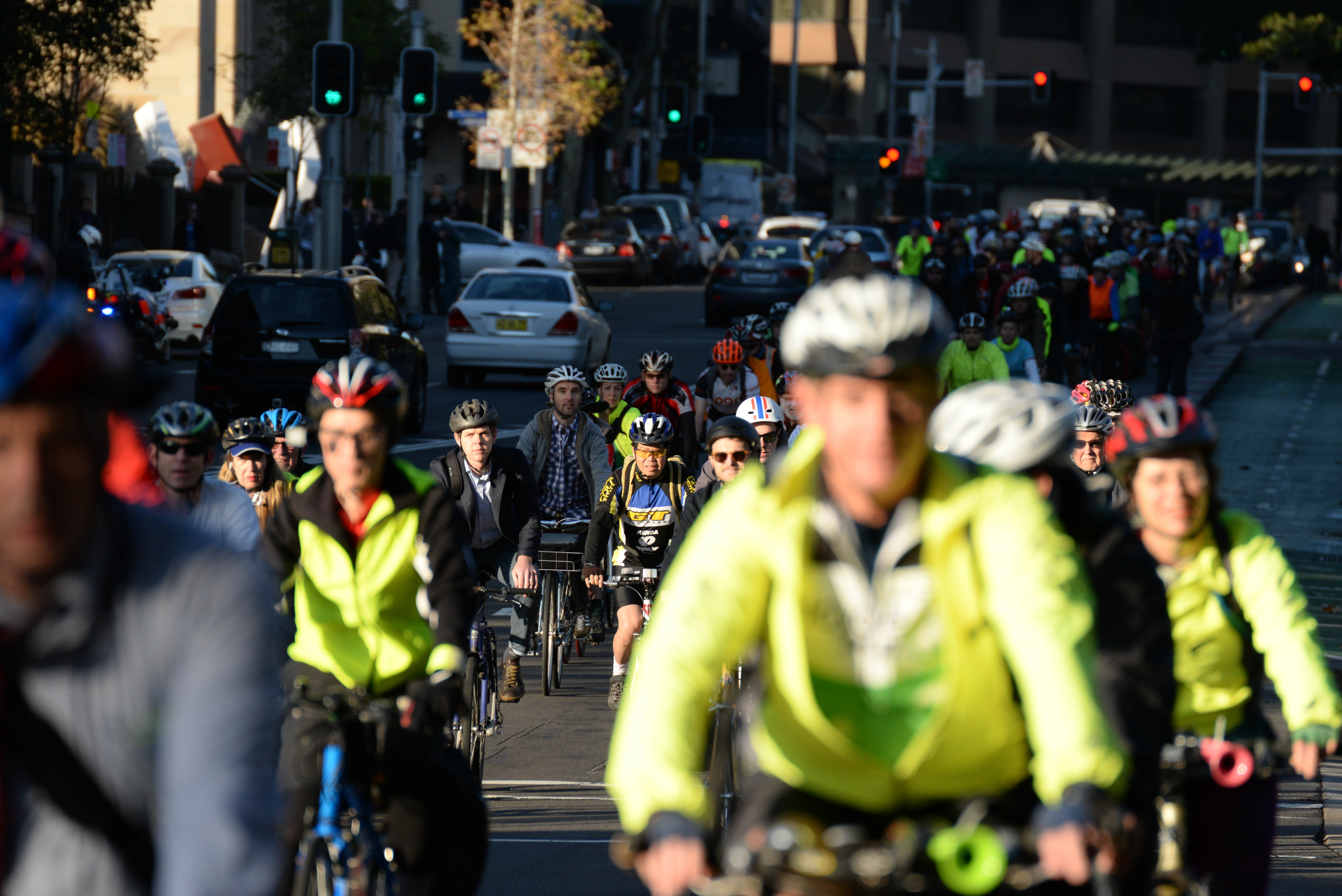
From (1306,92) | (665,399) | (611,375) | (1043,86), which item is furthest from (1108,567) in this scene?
(1043,86)

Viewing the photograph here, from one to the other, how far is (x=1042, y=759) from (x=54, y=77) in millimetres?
29545

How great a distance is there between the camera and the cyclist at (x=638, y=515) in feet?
34.1

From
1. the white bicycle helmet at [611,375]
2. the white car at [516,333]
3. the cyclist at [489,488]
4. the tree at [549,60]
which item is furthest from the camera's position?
the tree at [549,60]

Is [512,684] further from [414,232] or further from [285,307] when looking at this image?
[414,232]

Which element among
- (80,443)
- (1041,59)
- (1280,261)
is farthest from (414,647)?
(1041,59)

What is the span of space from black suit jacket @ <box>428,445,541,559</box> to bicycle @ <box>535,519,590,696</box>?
123 cm

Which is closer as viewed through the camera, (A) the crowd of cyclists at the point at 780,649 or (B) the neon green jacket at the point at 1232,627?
(A) the crowd of cyclists at the point at 780,649

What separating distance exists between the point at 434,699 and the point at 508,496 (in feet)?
15.6

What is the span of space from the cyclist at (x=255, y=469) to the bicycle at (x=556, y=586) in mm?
2728

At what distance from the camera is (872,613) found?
3174 millimetres

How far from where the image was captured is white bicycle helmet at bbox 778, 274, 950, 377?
3156 mm

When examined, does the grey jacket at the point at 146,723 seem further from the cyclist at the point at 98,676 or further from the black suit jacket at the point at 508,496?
the black suit jacket at the point at 508,496

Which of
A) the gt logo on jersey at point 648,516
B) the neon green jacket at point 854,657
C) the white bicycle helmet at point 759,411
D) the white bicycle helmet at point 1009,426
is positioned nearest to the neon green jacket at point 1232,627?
the white bicycle helmet at point 1009,426

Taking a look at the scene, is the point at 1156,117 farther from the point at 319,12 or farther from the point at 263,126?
the point at 319,12
